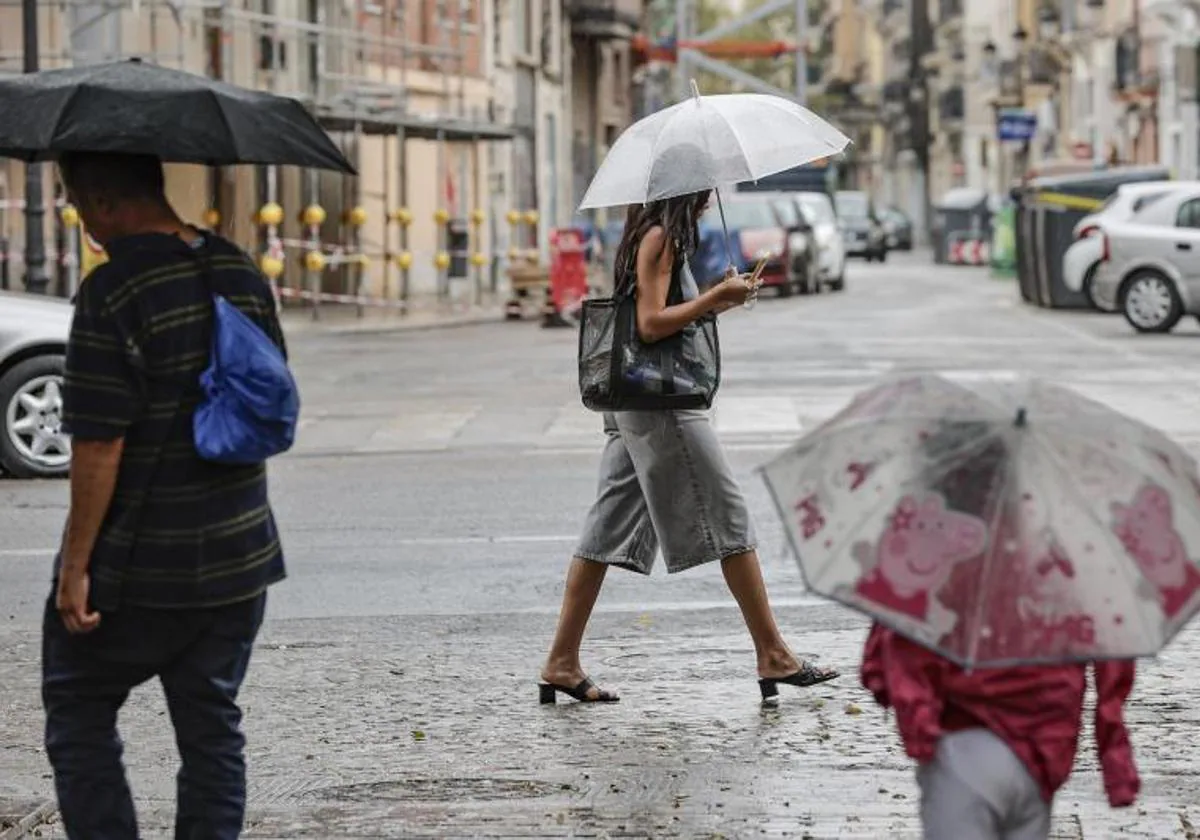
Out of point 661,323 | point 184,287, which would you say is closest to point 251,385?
point 184,287

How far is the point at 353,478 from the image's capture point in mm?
15938

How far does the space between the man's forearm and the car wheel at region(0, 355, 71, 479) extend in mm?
10536

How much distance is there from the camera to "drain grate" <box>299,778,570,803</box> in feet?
24.0

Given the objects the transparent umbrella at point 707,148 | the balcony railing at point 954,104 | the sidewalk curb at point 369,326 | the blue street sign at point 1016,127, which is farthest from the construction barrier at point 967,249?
the transparent umbrella at point 707,148

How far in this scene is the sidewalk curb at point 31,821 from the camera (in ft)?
22.4

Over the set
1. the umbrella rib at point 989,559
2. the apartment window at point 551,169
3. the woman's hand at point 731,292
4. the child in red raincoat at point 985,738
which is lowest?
the child in red raincoat at point 985,738

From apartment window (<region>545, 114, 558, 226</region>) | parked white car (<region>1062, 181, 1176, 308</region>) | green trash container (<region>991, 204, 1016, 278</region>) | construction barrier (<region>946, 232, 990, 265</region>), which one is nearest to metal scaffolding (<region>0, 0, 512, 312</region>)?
parked white car (<region>1062, 181, 1176, 308</region>)

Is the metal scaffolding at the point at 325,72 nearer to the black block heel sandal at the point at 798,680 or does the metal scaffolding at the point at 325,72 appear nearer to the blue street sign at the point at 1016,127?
the blue street sign at the point at 1016,127

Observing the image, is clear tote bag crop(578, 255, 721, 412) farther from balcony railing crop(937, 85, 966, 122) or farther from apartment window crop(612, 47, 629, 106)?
balcony railing crop(937, 85, 966, 122)

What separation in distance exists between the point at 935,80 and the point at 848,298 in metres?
70.5

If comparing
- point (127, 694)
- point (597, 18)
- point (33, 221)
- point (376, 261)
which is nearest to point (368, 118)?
point (376, 261)

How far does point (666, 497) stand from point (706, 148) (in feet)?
3.24

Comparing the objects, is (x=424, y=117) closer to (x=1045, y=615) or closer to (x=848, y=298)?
(x=848, y=298)

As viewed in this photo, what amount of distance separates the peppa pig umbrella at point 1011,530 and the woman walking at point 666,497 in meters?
3.45
